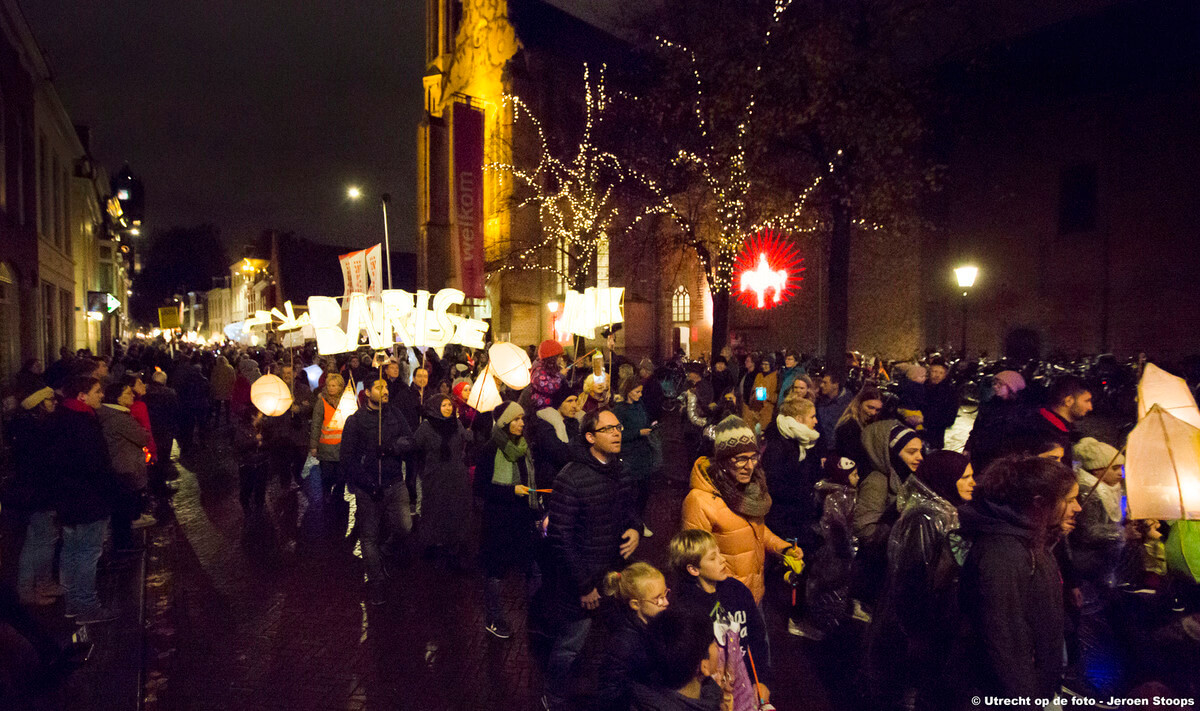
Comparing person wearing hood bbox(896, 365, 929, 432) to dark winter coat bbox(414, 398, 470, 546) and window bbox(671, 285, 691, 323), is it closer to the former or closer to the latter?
dark winter coat bbox(414, 398, 470, 546)

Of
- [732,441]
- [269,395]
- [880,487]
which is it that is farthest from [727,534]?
[269,395]

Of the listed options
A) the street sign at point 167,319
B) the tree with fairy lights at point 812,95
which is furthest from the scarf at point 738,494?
the street sign at point 167,319

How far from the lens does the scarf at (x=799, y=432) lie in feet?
17.0

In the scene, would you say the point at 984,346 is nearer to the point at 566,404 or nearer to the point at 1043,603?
the point at 566,404

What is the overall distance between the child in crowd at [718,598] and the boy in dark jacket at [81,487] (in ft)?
14.4

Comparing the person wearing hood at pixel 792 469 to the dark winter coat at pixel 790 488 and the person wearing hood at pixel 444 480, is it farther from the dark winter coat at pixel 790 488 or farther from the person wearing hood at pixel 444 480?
the person wearing hood at pixel 444 480

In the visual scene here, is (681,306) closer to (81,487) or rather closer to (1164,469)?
(81,487)

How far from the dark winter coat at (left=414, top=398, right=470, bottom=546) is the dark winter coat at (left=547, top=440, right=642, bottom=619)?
2494 millimetres

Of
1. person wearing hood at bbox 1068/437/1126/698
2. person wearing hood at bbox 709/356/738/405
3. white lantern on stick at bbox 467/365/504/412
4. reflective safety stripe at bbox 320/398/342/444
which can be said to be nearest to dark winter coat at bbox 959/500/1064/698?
person wearing hood at bbox 1068/437/1126/698

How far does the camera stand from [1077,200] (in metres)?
23.9

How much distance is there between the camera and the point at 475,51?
116 feet

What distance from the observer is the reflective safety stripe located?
7.50 m

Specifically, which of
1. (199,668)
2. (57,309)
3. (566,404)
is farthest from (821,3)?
(57,309)

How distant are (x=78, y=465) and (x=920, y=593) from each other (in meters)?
5.36
